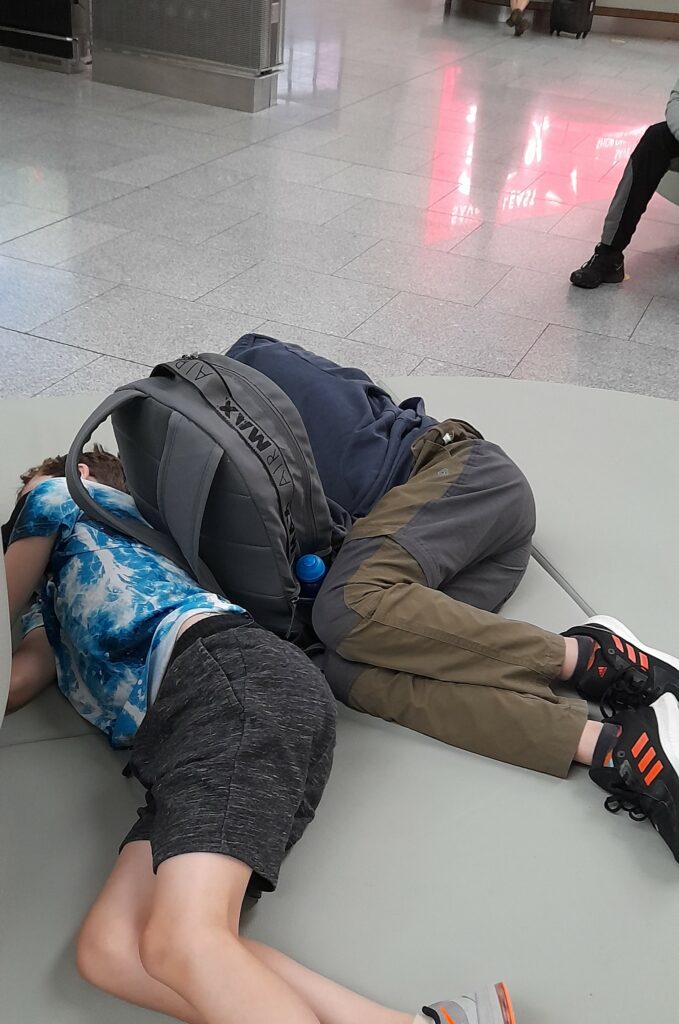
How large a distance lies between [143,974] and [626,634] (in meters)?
0.87

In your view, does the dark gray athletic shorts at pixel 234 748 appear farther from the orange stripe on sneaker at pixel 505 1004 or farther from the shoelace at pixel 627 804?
the shoelace at pixel 627 804

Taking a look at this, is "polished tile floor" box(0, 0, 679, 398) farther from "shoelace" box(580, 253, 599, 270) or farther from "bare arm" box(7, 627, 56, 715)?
"bare arm" box(7, 627, 56, 715)

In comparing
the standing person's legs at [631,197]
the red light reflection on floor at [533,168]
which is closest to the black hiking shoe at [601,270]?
the standing person's legs at [631,197]

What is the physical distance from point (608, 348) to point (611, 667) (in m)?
1.99

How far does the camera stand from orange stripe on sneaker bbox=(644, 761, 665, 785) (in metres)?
1.31

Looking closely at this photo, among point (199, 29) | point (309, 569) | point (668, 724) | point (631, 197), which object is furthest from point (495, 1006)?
point (199, 29)

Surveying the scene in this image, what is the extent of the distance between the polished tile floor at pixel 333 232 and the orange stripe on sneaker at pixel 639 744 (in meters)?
1.76

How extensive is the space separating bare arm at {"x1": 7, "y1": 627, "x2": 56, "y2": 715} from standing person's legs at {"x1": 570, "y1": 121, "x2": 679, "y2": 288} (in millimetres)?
2757

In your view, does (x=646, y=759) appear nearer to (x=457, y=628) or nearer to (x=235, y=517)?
(x=457, y=628)

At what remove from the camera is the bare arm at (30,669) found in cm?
144

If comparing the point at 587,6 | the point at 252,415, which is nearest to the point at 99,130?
the point at 252,415

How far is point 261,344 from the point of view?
1772 mm

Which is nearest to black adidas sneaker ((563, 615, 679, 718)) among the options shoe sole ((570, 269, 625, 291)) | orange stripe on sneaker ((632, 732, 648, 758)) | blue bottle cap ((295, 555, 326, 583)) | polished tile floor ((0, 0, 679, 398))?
orange stripe on sneaker ((632, 732, 648, 758))

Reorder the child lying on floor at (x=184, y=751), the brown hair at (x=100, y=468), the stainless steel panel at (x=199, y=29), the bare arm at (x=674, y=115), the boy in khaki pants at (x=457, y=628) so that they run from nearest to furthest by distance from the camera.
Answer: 1. the child lying on floor at (x=184, y=751)
2. the boy in khaki pants at (x=457, y=628)
3. the brown hair at (x=100, y=468)
4. the bare arm at (x=674, y=115)
5. the stainless steel panel at (x=199, y=29)
